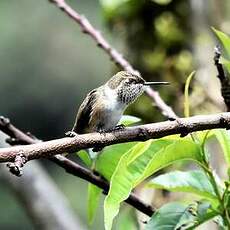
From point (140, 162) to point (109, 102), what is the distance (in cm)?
43

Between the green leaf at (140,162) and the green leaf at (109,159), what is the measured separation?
0.16m

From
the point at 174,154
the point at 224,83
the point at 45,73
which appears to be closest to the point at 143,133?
the point at 174,154

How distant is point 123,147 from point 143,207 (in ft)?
0.44

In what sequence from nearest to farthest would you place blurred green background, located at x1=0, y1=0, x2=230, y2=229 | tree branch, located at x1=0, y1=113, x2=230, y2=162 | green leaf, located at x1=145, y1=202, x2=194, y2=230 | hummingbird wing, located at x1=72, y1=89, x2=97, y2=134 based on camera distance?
1. tree branch, located at x1=0, y1=113, x2=230, y2=162
2. green leaf, located at x1=145, y1=202, x2=194, y2=230
3. hummingbird wing, located at x1=72, y1=89, x2=97, y2=134
4. blurred green background, located at x1=0, y1=0, x2=230, y2=229

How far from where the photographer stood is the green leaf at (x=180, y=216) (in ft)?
4.91

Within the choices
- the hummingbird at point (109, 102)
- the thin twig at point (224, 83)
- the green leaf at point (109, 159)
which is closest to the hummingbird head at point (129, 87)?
the hummingbird at point (109, 102)

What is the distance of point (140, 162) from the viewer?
1466 mm

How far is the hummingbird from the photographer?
1.80 meters

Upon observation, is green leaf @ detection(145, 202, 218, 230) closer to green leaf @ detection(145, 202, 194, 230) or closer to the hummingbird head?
green leaf @ detection(145, 202, 194, 230)

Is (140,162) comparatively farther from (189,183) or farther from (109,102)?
(109,102)

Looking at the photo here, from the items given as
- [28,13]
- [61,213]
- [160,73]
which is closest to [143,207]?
[61,213]

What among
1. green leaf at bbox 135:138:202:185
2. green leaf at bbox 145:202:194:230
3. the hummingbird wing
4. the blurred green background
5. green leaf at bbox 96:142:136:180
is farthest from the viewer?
the blurred green background

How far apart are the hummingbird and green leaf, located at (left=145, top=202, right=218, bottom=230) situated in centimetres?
27

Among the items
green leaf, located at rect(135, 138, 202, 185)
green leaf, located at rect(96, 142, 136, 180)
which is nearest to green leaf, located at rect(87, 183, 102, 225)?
green leaf, located at rect(96, 142, 136, 180)
